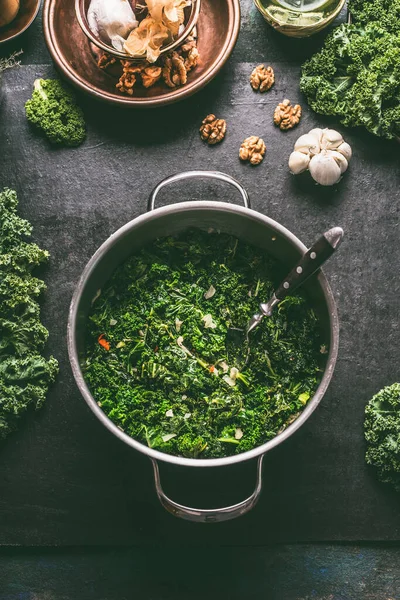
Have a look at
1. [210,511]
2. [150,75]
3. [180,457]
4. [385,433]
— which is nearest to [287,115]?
[150,75]

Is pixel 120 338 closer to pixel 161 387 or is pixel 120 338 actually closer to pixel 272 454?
pixel 161 387

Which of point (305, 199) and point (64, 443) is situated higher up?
point (305, 199)

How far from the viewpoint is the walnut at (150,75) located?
10.3 feet

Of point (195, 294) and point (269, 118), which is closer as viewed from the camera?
point (195, 294)

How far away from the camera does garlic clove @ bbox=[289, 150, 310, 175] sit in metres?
3.19

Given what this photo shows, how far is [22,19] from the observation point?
326cm

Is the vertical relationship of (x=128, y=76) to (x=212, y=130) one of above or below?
above

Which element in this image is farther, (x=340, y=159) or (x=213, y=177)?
(x=340, y=159)

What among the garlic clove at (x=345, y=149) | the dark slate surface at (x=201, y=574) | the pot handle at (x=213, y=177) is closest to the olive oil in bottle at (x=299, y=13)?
the garlic clove at (x=345, y=149)

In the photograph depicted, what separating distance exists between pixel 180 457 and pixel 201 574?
0.78 metres

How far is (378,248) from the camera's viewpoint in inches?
130

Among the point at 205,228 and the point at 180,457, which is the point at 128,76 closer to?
the point at 205,228

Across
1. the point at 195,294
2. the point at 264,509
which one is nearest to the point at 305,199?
the point at 195,294

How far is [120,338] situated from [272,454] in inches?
35.4
